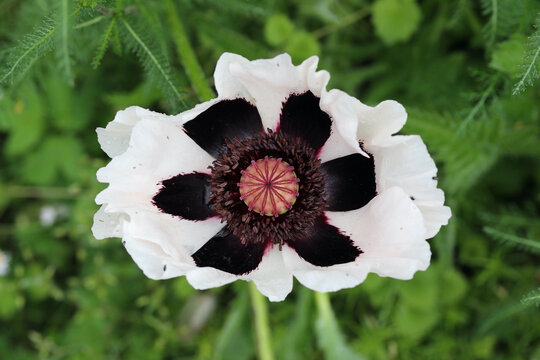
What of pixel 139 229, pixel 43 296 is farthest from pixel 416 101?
pixel 43 296

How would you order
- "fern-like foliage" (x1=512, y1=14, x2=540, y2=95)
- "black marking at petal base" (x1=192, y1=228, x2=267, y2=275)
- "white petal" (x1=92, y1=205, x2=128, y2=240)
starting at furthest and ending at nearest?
1. "black marking at petal base" (x1=192, y1=228, x2=267, y2=275)
2. "white petal" (x1=92, y1=205, x2=128, y2=240)
3. "fern-like foliage" (x1=512, y1=14, x2=540, y2=95)

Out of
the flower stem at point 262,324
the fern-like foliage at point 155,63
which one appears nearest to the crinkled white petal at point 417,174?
the fern-like foliage at point 155,63

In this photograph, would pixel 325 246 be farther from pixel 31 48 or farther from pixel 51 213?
pixel 51 213

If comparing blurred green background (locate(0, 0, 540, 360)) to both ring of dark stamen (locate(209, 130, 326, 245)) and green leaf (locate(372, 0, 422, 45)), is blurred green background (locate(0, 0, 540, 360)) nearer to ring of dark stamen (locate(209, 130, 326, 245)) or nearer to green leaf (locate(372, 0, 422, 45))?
green leaf (locate(372, 0, 422, 45))

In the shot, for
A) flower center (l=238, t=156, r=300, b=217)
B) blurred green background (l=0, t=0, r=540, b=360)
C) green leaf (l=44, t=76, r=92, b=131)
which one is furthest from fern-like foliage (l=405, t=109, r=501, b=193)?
green leaf (l=44, t=76, r=92, b=131)

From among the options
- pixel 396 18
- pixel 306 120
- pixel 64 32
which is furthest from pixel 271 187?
pixel 396 18

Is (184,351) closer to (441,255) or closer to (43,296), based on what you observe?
(43,296)
